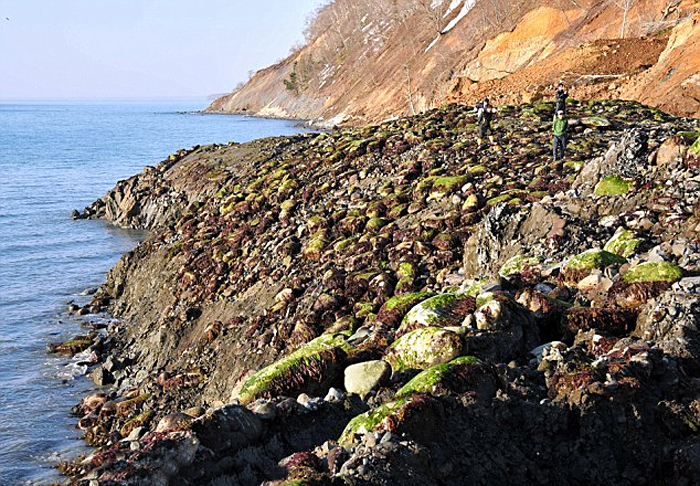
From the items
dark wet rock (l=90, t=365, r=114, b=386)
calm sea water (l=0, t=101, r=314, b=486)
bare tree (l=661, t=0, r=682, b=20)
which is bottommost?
dark wet rock (l=90, t=365, r=114, b=386)

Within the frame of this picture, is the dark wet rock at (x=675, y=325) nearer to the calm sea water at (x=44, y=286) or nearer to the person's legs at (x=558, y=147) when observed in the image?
the calm sea water at (x=44, y=286)

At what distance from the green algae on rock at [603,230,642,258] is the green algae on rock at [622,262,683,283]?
143 centimetres

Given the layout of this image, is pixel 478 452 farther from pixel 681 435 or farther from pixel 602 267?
pixel 602 267

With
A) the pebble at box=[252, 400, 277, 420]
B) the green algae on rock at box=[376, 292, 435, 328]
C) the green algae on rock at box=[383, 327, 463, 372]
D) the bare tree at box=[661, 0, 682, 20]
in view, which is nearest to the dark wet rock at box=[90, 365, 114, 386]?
the green algae on rock at box=[376, 292, 435, 328]

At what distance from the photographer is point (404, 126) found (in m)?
31.6

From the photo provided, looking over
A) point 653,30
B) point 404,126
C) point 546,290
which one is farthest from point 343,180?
point 653,30

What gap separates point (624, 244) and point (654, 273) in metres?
2.07

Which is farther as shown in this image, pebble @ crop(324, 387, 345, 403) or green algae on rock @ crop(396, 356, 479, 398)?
pebble @ crop(324, 387, 345, 403)

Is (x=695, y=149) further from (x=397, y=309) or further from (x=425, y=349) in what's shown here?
(x=425, y=349)

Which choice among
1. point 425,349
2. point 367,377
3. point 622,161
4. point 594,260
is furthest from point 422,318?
point 622,161

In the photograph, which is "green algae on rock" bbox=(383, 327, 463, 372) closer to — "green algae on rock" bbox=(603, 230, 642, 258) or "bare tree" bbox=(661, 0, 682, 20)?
"green algae on rock" bbox=(603, 230, 642, 258)

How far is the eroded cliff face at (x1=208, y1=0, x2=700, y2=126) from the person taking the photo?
38.1 meters

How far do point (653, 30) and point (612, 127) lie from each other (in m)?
26.9

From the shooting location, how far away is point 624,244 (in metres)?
11.3
